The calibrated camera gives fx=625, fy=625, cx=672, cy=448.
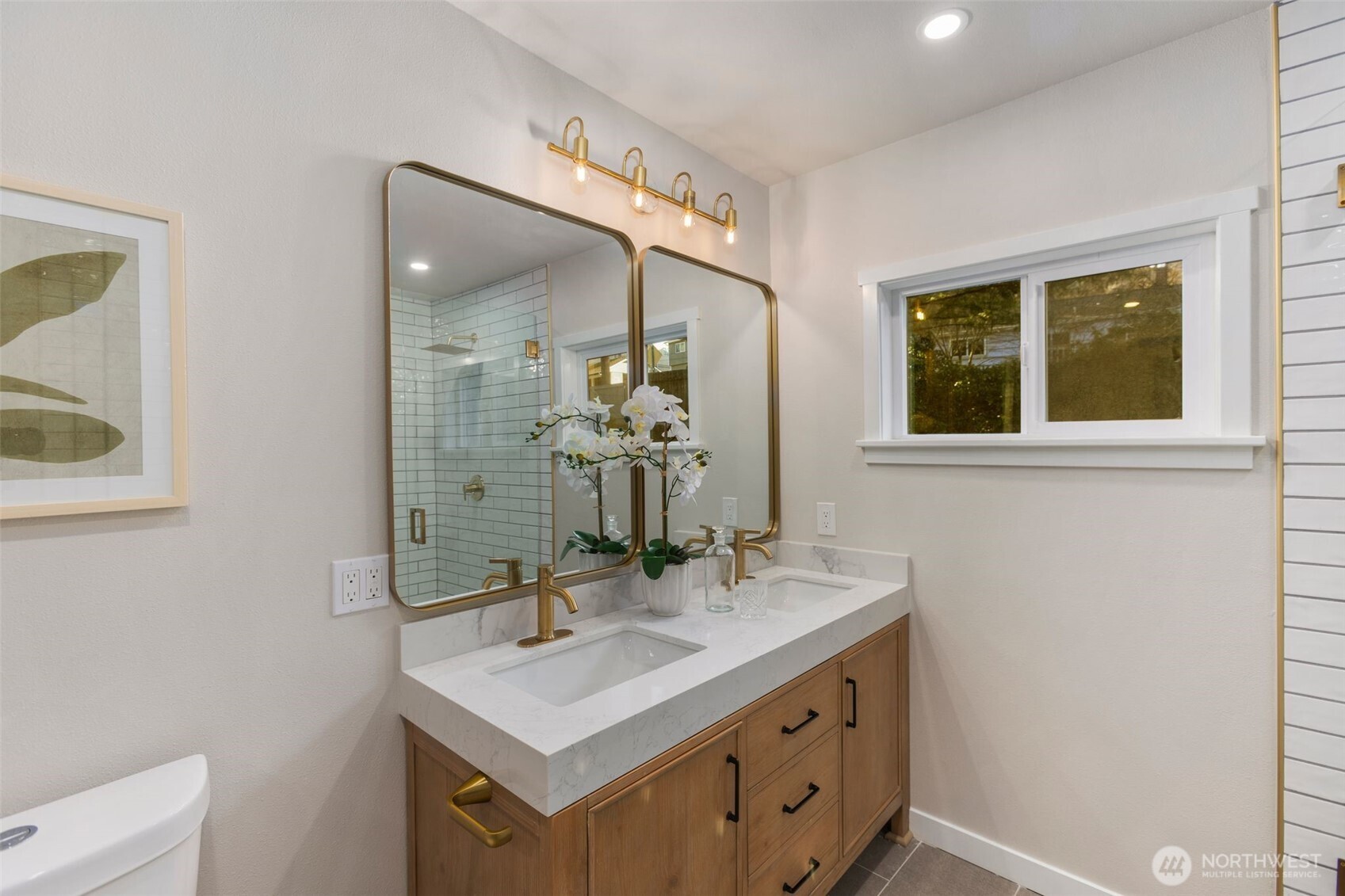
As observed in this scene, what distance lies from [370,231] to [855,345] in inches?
Answer: 62.8

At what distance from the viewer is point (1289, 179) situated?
4.94ft

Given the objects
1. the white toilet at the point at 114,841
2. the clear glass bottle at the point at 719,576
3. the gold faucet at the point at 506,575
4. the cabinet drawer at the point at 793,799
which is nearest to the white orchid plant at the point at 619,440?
the clear glass bottle at the point at 719,576

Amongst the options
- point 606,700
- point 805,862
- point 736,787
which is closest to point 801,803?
point 805,862

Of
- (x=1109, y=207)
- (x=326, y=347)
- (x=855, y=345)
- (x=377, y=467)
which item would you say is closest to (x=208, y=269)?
(x=326, y=347)

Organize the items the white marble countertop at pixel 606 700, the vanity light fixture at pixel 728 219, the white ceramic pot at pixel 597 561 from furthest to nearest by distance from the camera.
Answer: the vanity light fixture at pixel 728 219 < the white ceramic pot at pixel 597 561 < the white marble countertop at pixel 606 700

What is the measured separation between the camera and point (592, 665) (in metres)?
1.63

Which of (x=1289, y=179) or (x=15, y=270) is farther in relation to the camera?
(x=1289, y=179)

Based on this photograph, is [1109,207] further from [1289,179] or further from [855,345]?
[855,345]

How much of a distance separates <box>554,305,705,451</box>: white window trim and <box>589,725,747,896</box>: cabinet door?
0.92 meters

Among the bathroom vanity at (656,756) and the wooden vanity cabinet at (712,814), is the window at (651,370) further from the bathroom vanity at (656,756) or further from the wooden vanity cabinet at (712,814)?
the wooden vanity cabinet at (712,814)

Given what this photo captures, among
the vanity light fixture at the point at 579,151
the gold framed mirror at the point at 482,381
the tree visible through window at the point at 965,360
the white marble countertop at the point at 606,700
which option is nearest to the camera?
the white marble countertop at the point at 606,700

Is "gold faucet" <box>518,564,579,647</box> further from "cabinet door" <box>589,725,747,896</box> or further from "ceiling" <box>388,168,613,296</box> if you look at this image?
"ceiling" <box>388,168,613,296</box>

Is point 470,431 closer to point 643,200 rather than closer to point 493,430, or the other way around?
point 493,430

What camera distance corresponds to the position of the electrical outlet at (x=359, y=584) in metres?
1.32
